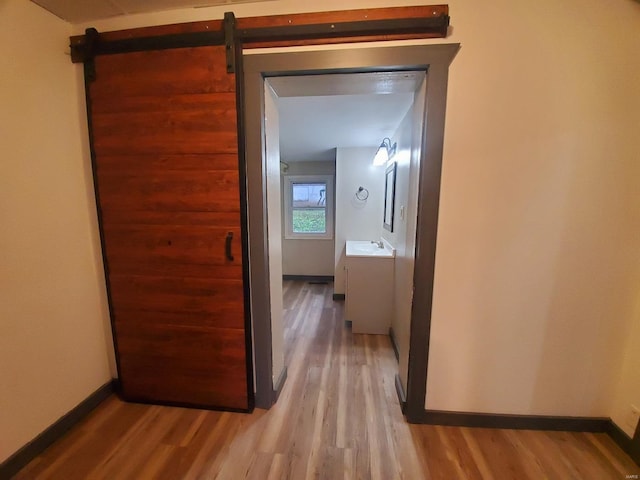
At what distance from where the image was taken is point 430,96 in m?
1.28

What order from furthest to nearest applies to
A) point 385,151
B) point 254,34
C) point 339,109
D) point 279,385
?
1. point 385,151
2. point 339,109
3. point 279,385
4. point 254,34

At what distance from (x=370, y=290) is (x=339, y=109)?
1847 millimetres

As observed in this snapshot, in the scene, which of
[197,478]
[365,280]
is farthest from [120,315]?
[365,280]

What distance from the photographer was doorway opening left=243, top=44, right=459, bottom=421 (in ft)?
4.19

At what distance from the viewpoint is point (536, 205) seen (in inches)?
52.2

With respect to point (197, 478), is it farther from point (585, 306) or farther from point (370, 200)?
point (370, 200)

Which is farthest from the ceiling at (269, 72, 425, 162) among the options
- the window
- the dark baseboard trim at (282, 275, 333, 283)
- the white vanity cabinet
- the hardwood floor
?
the dark baseboard trim at (282, 275, 333, 283)

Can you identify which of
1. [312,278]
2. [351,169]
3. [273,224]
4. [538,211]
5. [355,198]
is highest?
[351,169]

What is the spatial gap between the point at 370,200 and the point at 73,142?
308 centimetres

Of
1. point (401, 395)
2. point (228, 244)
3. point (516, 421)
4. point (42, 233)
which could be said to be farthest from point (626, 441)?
point (42, 233)

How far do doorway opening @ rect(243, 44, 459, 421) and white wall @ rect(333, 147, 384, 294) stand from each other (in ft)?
6.80

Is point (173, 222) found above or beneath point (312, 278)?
above

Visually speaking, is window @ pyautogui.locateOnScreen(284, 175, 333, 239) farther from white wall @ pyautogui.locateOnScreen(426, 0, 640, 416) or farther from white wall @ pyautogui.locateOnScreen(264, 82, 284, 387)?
white wall @ pyautogui.locateOnScreen(426, 0, 640, 416)

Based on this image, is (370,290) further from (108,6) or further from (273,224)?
(108,6)
